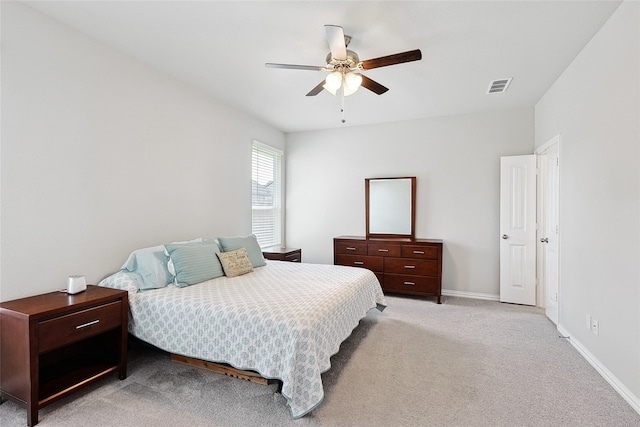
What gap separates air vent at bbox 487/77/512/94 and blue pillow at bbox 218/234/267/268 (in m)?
3.37

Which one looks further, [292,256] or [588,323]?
[292,256]

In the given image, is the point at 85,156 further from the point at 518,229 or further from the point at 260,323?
the point at 518,229

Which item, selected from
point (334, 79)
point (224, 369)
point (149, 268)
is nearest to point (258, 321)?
point (224, 369)

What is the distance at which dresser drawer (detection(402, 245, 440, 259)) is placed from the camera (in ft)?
14.3

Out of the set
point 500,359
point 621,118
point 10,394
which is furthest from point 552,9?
point 10,394

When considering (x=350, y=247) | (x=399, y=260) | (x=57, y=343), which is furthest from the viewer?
(x=350, y=247)

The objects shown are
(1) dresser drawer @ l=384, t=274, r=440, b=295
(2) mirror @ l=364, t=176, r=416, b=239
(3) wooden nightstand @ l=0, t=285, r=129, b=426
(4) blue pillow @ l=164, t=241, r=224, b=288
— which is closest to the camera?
(3) wooden nightstand @ l=0, t=285, r=129, b=426

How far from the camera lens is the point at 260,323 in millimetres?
2053

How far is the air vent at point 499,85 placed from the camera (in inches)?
137

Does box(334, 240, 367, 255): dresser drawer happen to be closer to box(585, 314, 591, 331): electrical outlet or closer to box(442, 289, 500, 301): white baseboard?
box(442, 289, 500, 301): white baseboard

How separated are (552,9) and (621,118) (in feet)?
3.04

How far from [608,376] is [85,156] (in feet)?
14.7

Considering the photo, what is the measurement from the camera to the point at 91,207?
8.70ft

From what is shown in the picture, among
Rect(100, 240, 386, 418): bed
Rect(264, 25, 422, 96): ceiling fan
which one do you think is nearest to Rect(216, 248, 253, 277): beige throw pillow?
Rect(100, 240, 386, 418): bed
